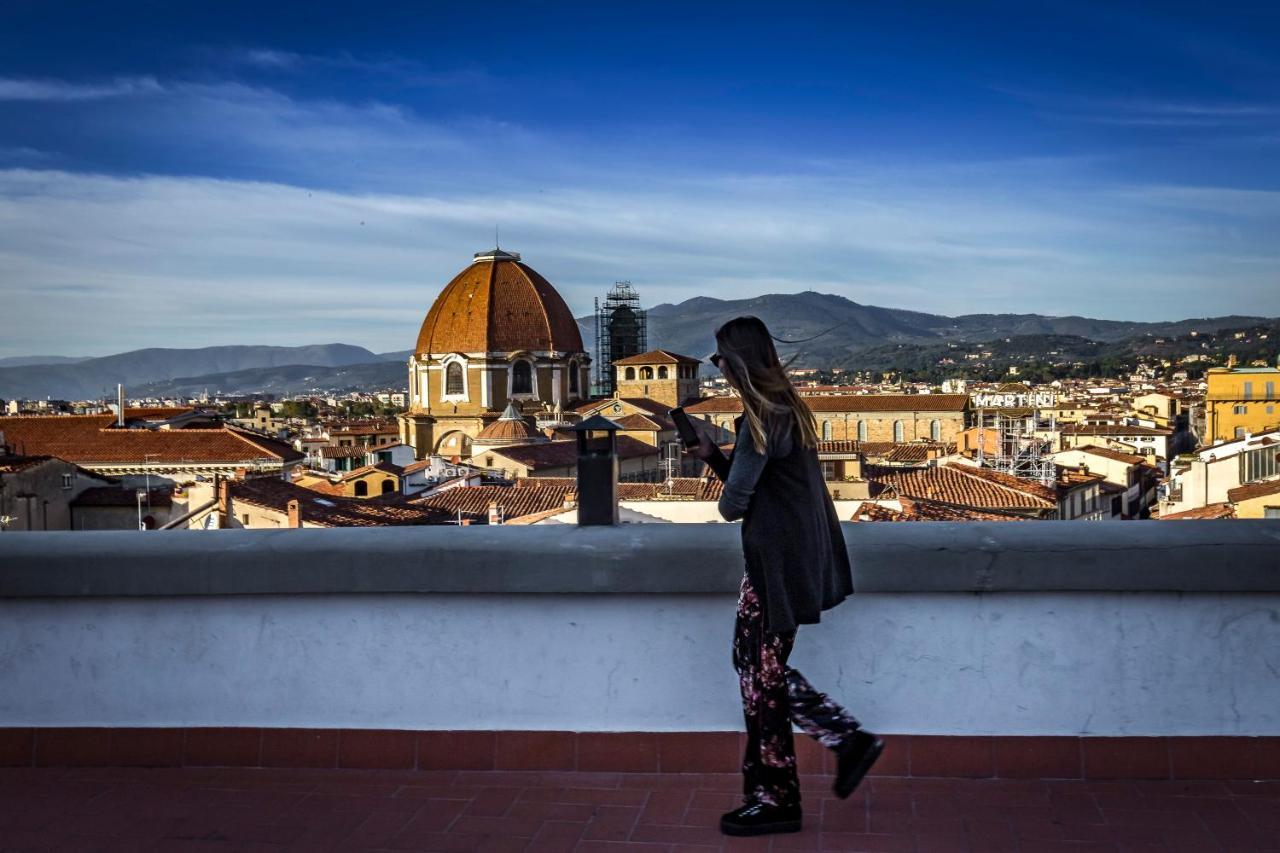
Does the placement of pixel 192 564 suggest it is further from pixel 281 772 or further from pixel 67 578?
pixel 281 772

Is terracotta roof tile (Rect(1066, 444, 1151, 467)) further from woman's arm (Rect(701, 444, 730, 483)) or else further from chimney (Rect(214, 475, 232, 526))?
woman's arm (Rect(701, 444, 730, 483))

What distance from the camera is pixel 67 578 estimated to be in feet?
11.6

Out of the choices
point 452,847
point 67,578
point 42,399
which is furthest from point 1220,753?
point 42,399

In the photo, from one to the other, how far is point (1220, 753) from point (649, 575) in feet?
5.45

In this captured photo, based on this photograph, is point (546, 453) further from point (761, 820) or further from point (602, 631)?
point (761, 820)

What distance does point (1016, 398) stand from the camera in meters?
78.6

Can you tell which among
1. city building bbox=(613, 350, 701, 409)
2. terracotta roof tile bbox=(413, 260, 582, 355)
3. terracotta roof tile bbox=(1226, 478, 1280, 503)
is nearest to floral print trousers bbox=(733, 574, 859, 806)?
terracotta roof tile bbox=(1226, 478, 1280, 503)

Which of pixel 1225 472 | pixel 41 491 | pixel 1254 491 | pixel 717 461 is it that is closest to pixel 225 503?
pixel 41 491

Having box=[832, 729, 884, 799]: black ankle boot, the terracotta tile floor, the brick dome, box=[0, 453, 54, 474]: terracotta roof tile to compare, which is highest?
the brick dome

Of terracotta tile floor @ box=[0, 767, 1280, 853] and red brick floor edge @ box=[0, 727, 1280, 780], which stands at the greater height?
red brick floor edge @ box=[0, 727, 1280, 780]

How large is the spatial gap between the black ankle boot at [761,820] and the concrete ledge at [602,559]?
0.65m

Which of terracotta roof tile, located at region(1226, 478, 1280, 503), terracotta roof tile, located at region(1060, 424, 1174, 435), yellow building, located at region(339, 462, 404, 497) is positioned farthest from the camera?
terracotta roof tile, located at region(1060, 424, 1174, 435)

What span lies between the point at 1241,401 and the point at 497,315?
128 feet

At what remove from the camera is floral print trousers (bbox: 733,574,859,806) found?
2918 mm
